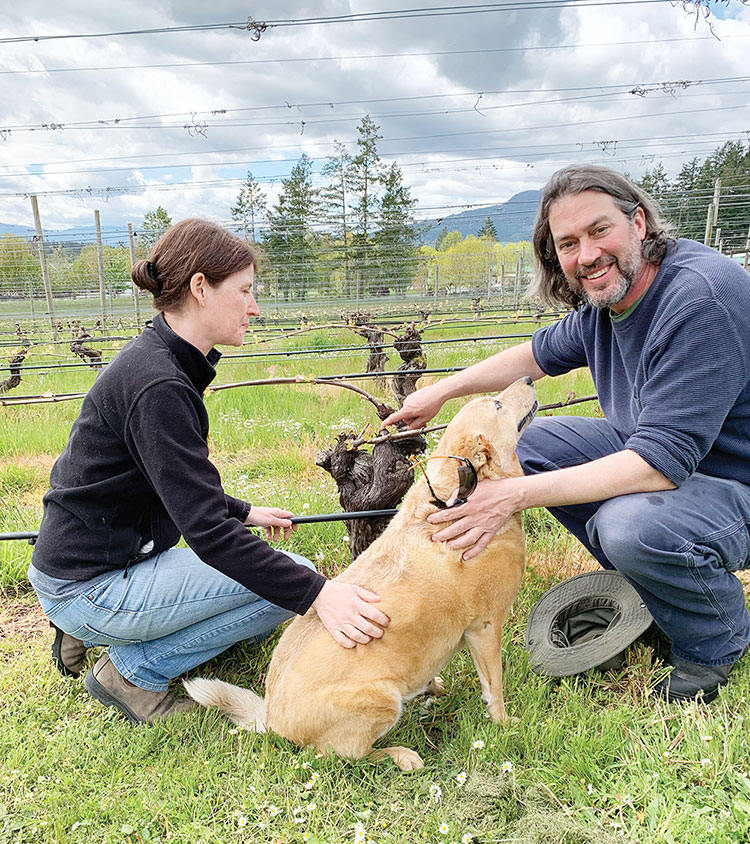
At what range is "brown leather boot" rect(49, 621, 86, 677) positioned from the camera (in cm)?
309

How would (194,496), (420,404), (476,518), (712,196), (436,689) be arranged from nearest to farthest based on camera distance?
(194,496)
(476,518)
(436,689)
(420,404)
(712,196)

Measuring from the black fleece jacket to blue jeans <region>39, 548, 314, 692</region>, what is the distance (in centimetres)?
13

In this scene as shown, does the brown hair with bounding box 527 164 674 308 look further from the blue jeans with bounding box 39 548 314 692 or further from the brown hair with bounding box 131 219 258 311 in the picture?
the blue jeans with bounding box 39 548 314 692

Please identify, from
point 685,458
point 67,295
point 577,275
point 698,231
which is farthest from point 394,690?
point 67,295

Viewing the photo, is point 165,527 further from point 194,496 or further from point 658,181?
point 658,181

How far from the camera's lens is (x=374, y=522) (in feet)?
12.4

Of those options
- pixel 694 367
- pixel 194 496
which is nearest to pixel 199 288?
pixel 194 496

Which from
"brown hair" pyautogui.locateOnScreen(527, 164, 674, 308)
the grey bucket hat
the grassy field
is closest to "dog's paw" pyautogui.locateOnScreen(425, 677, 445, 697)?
the grassy field

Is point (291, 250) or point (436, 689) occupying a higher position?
point (291, 250)

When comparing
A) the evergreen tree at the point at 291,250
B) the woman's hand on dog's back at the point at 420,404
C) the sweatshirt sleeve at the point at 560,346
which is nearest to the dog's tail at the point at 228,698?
the woman's hand on dog's back at the point at 420,404

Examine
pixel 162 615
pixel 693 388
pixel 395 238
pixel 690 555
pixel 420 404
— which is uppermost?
pixel 395 238

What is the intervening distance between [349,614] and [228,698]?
867mm

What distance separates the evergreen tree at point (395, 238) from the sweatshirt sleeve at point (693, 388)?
21.1 meters

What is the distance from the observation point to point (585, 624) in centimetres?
341
